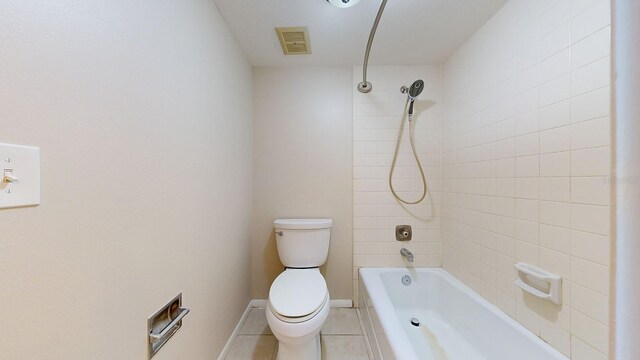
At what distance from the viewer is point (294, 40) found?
1589 millimetres

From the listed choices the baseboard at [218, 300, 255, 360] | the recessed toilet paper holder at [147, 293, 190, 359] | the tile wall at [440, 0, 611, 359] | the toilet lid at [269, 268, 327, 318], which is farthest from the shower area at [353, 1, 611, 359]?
the recessed toilet paper holder at [147, 293, 190, 359]

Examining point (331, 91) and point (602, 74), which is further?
point (331, 91)

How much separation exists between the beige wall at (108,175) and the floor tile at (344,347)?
644 mm

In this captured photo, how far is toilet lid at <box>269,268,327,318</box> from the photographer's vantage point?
1.18 metres

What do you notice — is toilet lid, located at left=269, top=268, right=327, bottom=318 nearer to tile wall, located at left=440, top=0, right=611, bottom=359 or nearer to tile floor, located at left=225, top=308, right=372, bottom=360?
tile floor, located at left=225, top=308, right=372, bottom=360

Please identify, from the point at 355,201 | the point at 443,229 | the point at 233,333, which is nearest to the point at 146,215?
the point at 233,333

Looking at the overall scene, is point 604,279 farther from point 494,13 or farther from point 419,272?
point 494,13

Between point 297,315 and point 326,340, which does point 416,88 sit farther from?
point 326,340

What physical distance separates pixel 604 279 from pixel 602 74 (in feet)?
2.23

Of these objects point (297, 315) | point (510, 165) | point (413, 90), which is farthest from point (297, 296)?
point (413, 90)

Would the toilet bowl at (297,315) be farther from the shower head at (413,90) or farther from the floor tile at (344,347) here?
the shower head at (413,90)

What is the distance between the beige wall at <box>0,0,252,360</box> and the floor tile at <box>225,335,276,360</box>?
0.28m

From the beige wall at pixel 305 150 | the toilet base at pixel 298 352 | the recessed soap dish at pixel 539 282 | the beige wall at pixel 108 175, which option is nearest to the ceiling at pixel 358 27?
the beige wall at pixel 305 150

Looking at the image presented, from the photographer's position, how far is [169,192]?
93cm
